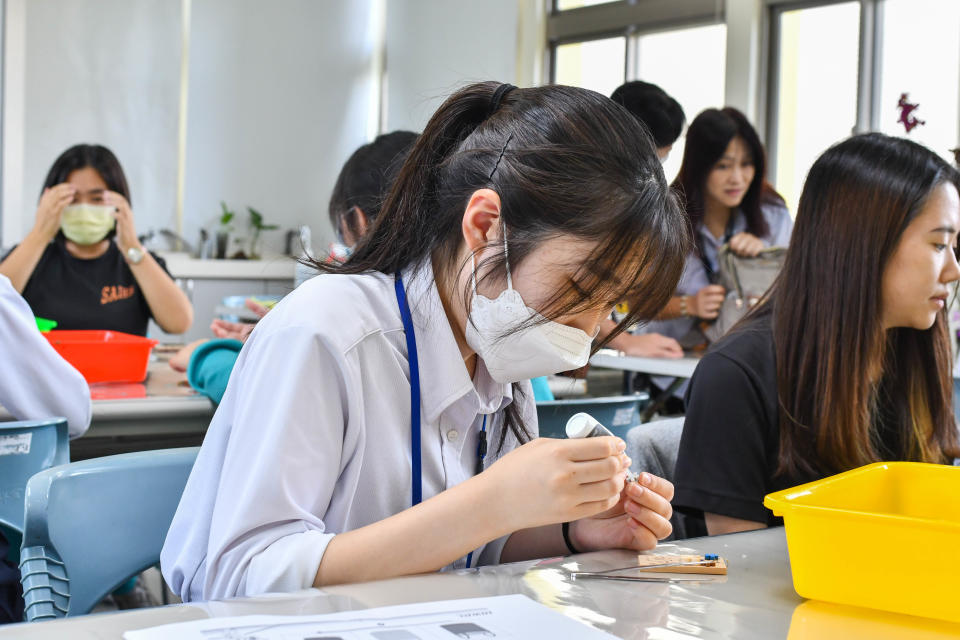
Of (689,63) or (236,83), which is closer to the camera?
(689,63)

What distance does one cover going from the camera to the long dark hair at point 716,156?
3373 mm

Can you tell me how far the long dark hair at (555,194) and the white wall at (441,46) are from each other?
4.28m

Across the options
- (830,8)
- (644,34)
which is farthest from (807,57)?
(644,34)

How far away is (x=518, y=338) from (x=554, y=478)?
0.20 meters

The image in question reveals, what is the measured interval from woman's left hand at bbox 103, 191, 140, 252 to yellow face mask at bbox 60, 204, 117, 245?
0.02 metres

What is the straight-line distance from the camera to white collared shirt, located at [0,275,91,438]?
175 cm

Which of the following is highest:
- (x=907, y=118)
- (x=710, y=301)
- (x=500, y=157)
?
(x=907, y=118)

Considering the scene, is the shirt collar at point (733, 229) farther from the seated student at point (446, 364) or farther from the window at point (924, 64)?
the seated student at point (446, 364)

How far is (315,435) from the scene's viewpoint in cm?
95

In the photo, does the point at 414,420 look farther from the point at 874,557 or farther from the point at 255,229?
the point at 255,229

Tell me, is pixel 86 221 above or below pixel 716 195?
below

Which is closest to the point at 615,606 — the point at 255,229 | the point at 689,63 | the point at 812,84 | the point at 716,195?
the point at 716,195

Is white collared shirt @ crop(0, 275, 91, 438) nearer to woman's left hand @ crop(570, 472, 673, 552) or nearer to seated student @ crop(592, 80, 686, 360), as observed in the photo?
woman's left hand @ crop(570, 472, 673, 552)

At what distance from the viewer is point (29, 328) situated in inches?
69.8
